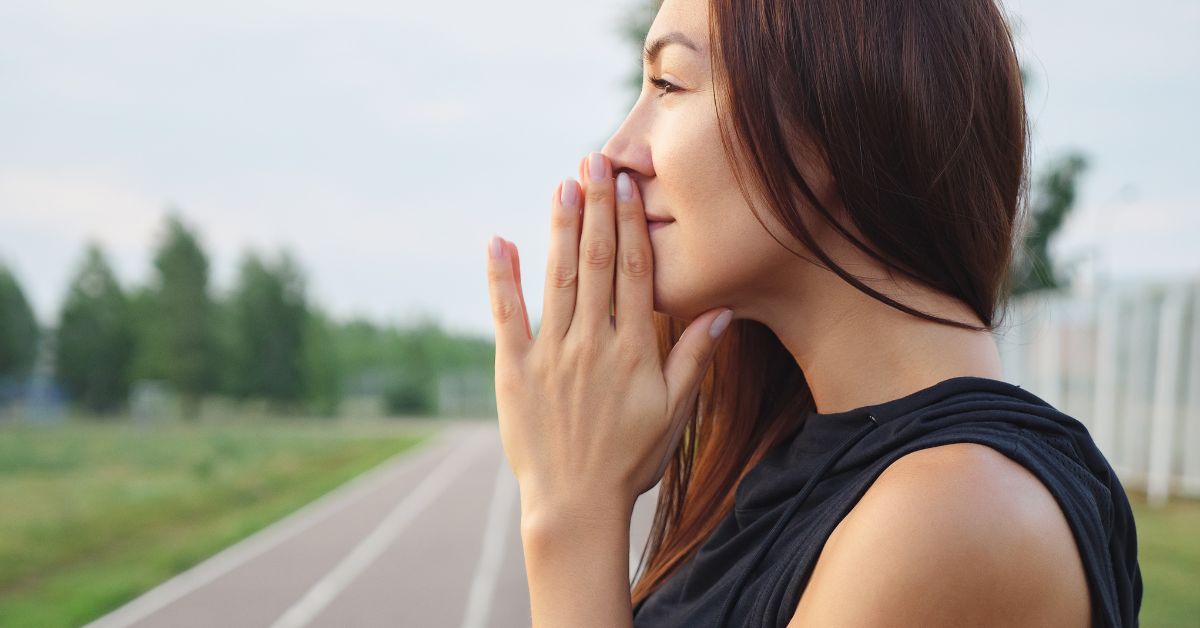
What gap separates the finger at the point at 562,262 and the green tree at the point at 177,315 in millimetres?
42999

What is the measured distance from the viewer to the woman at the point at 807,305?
0.90m

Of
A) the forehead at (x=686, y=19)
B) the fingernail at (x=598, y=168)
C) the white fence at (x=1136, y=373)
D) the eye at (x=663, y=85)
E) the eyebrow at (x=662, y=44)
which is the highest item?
the forehead at (x=686, y=19)

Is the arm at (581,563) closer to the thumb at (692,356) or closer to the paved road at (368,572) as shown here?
the thumb at (692,356)

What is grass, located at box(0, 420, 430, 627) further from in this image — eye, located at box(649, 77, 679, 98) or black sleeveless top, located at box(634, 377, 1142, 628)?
eye, located at box(649, 77, 679, 98)

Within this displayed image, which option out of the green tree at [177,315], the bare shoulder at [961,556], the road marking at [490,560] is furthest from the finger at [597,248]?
the green tree at [177,315]

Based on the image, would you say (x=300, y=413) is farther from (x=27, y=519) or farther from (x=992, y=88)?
(x=992, y=88)

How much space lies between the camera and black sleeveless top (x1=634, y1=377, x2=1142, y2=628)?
0.86 metres

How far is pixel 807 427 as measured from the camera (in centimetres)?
120

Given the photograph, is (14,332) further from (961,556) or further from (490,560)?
(961,556)

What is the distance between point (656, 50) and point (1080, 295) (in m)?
12.0

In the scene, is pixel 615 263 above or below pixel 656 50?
below

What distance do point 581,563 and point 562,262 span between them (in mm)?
358

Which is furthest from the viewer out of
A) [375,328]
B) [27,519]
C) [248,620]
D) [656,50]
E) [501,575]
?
[375,328]

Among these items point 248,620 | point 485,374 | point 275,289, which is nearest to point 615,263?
point 248,620
